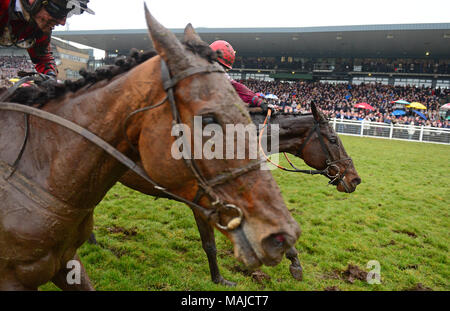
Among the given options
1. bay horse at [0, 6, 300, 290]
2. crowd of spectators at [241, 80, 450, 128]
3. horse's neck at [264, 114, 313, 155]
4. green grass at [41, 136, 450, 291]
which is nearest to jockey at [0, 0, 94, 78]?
bay horse at [0, 6, 300, 290]

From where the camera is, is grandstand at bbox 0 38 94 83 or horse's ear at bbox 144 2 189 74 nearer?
horse's ear at bbox 144 2 189 74

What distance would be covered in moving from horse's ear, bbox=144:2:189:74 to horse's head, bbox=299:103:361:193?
10.9 ft

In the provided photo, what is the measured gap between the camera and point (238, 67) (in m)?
47.0

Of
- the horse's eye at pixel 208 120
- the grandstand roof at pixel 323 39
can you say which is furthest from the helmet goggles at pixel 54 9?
the grandstand roof at pixel 323 39

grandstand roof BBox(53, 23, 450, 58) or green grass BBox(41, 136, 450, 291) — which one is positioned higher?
grandstand roof BBox(53, 23, 450, 58)

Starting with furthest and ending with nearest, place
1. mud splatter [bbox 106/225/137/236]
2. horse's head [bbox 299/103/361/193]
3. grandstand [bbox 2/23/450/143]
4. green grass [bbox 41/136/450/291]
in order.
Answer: grandstand [bbox 2/23/450/143], mud splatter [bbox 106/225/137/236], horse's head [bbox 299/103/361/193], green grass [bbox 41/136/450/291]

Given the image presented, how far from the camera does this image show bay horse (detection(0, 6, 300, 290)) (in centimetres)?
150

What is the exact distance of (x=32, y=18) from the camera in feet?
8.30

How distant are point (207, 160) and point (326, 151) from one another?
Result: 3.45 meters

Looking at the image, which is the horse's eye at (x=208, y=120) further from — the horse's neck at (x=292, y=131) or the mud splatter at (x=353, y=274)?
the mud splatter at (x=353, y=274)

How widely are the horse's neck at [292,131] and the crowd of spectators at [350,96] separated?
2500 centimetres

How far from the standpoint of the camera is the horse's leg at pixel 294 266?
390cm

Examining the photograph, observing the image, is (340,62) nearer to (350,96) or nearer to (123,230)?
(350,96)

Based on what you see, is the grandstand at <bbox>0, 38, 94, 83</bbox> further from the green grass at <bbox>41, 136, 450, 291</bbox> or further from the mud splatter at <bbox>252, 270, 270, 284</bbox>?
the mud splatter at <bbox>252, 270, 270, 284</bbox>
